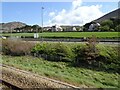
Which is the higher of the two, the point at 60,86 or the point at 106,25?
the point at 106,25

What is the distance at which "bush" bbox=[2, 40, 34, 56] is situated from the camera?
26.6 m

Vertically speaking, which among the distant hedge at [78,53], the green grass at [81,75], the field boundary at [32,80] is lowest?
the green grass at [81,75]

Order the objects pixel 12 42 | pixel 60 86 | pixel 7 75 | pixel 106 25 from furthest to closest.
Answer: pixel 106 25
pixel 12 42
pixel 7 75
pixel 60 86

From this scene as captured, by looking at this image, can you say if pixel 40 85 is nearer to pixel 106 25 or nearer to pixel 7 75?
pixel 7 75

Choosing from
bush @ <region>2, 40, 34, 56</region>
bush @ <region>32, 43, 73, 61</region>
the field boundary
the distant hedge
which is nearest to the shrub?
the distant hedge

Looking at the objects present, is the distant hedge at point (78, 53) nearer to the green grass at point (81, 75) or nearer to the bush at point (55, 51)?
the bush at point (55, 51)

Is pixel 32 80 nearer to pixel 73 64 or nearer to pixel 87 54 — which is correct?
pixel 73 64

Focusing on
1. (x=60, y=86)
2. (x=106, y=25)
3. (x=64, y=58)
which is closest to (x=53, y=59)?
(x=64, y=58)

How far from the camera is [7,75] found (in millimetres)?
14414

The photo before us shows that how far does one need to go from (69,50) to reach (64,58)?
38.1 inches

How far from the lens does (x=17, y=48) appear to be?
27047 mm

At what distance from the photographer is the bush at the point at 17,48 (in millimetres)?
26578

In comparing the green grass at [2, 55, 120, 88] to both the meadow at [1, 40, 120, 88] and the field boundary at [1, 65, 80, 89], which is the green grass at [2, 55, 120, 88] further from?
the field boundary at [1, 65, 80, 89]

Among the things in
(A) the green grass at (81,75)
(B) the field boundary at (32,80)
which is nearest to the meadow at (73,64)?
(A) the green grass at (81,75)
